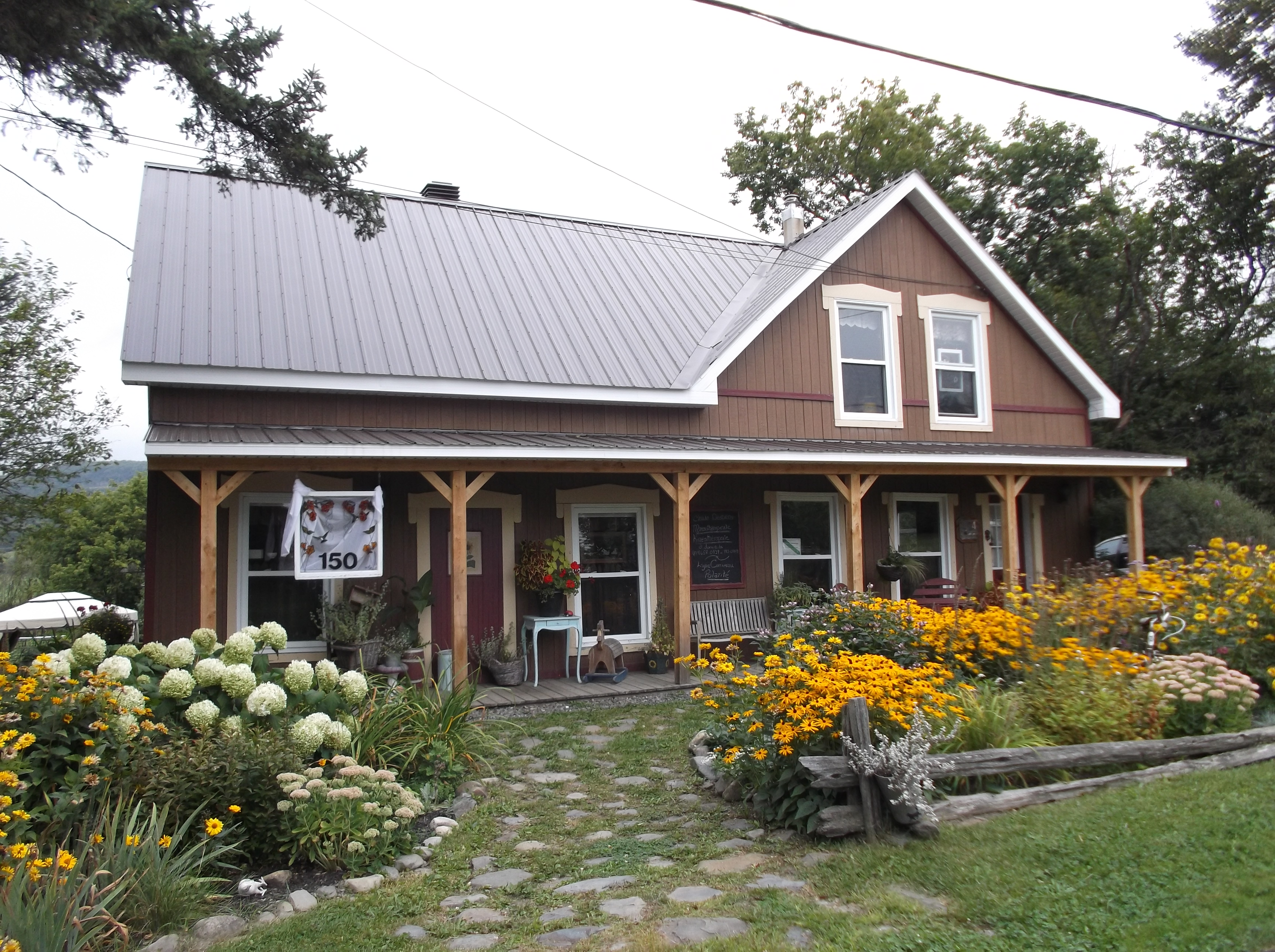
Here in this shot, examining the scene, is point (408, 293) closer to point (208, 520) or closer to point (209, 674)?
point (208, 520)

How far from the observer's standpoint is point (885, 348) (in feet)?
46.3

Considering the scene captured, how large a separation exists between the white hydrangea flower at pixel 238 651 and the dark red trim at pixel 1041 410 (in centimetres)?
1173

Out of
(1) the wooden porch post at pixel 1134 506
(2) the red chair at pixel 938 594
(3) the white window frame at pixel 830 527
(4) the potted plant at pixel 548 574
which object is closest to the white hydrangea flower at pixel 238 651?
(4) the potted plant at pixel 548 574

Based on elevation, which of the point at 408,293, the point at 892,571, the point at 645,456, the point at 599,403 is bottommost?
the point at 892,571

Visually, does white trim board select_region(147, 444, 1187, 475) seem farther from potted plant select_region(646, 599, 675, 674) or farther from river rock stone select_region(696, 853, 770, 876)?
river rock stone select_region(696, 853, 770, 876)

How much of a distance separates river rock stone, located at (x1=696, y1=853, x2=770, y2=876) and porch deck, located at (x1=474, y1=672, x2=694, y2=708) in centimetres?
502

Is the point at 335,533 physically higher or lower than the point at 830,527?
lower

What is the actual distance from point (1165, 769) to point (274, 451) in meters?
7.51

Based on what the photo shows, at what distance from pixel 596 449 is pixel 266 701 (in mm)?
4991

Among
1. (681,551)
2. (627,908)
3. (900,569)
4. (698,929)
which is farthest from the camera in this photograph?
(900,569)

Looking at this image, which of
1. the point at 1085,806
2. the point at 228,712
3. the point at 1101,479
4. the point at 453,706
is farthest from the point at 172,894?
the point at 1101,479

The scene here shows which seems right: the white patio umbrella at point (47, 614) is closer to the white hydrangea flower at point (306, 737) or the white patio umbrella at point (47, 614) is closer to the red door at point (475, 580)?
the red door at point (475, 580)

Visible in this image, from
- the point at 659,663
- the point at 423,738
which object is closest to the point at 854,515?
the point at 659,663

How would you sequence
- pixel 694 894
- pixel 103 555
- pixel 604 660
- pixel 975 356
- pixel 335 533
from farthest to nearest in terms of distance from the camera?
pixel 103 555
pixel 975 356
pixel 604 660
pixel 335 533
pixel 694 894
